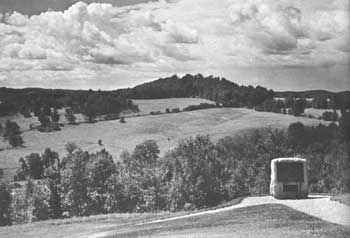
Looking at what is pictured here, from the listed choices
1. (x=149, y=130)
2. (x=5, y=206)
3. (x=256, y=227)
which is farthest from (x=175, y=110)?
(x=256, y=227)

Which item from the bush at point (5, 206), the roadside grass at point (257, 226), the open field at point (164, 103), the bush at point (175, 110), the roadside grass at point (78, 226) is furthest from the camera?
the open field at point (164, 103)

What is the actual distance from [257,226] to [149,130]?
399ft

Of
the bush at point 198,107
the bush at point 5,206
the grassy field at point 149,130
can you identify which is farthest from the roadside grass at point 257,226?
the bush at point 198,107

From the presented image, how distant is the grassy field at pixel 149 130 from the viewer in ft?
450

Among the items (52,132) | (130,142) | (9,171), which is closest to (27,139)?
(52,132)

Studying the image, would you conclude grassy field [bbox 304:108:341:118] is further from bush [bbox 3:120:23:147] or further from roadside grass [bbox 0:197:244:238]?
roadside grass [bbox 0:197:244:238]

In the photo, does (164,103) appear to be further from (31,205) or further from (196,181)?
(196,181)

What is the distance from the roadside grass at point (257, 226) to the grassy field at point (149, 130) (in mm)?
99044

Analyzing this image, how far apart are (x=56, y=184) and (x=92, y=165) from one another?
6.59 meters

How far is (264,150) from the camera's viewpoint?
100 m

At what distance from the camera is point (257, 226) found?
27.9 meters

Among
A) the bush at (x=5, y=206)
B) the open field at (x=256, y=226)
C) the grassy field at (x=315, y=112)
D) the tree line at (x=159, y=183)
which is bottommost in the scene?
the bush at (x=5, y=206)

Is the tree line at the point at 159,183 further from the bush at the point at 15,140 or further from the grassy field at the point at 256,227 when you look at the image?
the bush at the point at 15,140

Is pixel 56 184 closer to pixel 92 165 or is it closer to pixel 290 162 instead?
pixel 92 165
